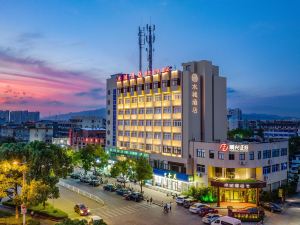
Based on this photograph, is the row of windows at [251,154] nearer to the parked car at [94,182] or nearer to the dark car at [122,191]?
the dark car at [122,191]

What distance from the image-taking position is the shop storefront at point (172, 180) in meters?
57.9

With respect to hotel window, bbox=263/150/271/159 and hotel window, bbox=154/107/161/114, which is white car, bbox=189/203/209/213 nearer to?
hotel window, bbox=263/150/271/159

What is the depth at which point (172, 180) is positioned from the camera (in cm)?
6081

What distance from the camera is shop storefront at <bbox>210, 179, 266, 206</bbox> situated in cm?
4950

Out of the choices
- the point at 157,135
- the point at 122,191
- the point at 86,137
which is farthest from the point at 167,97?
the point at 86,137

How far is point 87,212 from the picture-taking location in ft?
145

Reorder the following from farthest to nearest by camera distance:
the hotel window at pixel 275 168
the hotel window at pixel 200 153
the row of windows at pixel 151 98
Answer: the row of windows at pixel 151 98, the hotel window at pixel 200 153, the hotel window at pixel 275 168

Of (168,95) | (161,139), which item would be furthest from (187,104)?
(161,139)

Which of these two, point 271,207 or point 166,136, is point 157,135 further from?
point 271,207

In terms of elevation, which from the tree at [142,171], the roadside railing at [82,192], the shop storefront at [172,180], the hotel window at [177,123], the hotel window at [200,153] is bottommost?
the roadside railing at [82,192]

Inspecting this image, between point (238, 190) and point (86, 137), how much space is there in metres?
63.8

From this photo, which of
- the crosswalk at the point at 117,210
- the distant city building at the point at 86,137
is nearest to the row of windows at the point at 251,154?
the crosswalk at the point at 117,210

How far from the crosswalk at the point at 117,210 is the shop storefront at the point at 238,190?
35.0 ft

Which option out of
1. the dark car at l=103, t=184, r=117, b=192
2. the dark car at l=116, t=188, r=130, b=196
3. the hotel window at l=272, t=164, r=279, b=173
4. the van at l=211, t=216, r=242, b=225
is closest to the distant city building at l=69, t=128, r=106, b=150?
the dark car at l=103, t=184, r=117, b=192
